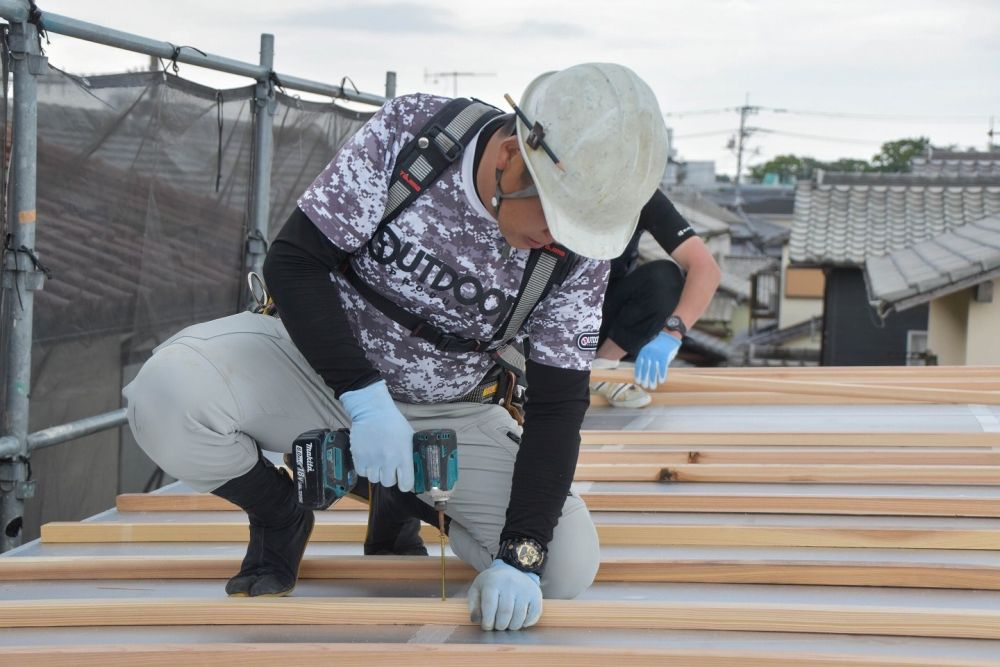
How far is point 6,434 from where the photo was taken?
3.35 meters

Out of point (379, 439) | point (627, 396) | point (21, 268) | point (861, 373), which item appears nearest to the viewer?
point (379, 439)

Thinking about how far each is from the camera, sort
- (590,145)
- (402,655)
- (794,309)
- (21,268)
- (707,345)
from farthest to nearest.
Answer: (794,309) < (707,345) < (21,268) < (590,145) < (402,655)

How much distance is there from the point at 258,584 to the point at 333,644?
40cm

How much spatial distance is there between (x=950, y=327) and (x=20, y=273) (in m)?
10.7

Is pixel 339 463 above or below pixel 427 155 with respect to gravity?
below

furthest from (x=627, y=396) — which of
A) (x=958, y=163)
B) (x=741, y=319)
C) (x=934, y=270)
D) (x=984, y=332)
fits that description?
(x=741, y=319)

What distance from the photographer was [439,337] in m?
2.48

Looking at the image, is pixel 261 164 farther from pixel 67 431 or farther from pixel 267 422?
pixel 267 422

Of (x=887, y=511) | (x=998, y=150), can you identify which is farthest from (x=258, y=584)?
(x=998, y=150)

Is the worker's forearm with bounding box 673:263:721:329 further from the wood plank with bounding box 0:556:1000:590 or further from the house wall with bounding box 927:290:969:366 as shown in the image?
the house wall with bounding box 927:290:969:366

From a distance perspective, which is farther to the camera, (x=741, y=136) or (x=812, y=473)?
(x=741, y=136)

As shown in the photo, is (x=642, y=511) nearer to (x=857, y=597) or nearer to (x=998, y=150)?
(x=857, y=597)

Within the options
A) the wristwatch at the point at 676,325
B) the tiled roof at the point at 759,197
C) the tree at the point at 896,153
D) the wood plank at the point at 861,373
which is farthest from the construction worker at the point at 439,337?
the tree at the point at 896,153

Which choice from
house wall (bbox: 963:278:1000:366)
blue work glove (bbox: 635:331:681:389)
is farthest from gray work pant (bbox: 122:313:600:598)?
house wall (bbox: 963:278:1000:366)
